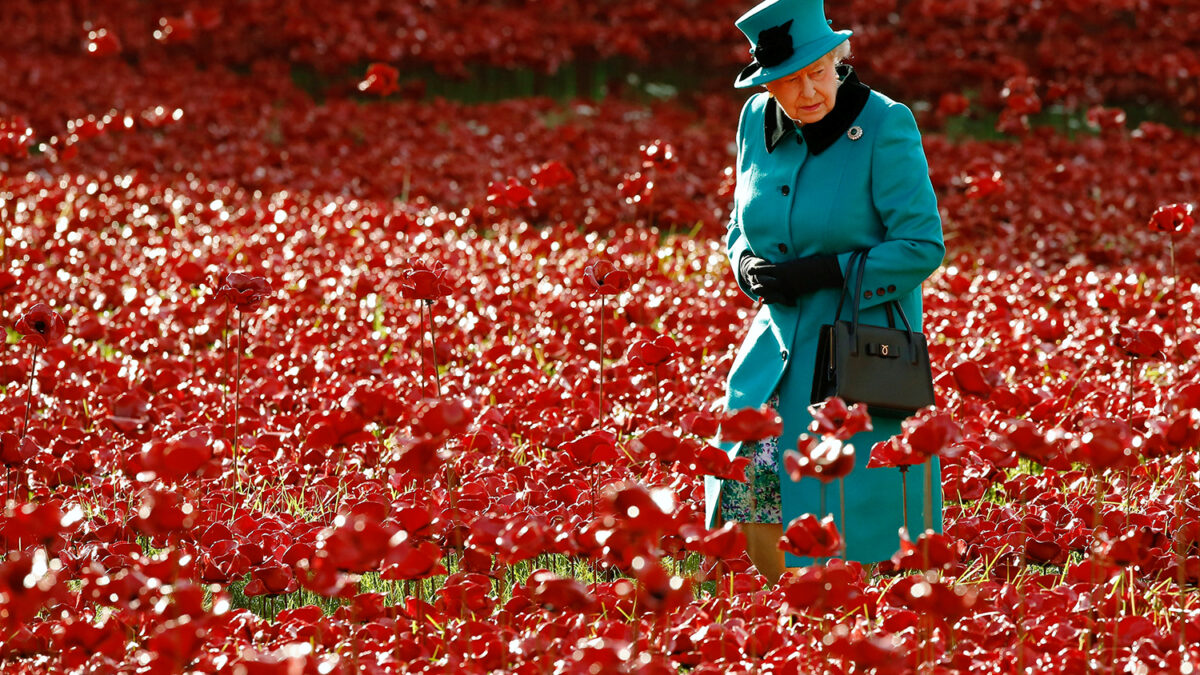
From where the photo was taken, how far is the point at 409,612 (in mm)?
2553

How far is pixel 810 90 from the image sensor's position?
289 cm

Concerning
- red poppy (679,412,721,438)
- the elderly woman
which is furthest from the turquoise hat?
red poppy (679,412,721,438)

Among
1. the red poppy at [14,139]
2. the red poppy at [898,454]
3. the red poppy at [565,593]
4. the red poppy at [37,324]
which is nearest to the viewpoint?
the red poppy at [565,593]

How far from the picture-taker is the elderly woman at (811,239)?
2887 millimetres

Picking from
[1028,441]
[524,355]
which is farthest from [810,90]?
[524,355]

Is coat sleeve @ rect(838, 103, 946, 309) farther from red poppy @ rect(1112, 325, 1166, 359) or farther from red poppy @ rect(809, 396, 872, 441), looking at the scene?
red poppy @ rect(809, 396, 872, 441)

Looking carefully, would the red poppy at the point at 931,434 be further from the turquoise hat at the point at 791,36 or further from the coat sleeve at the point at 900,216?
the turquoise hat at the point at 791,36

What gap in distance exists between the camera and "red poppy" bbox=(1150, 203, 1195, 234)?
13.0ft

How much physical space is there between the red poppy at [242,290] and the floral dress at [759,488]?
127cm

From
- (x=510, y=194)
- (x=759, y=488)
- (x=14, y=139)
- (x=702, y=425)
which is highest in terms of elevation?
(x=14, y=139)

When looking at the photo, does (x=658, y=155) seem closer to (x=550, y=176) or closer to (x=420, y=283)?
(x=550, y=176)

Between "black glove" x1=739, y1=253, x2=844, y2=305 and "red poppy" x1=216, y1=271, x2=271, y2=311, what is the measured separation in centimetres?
123

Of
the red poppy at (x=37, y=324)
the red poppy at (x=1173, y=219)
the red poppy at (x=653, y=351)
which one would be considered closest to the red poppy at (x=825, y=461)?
the red poppy at (x=653, y=351)

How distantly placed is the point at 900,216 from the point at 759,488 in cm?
72
